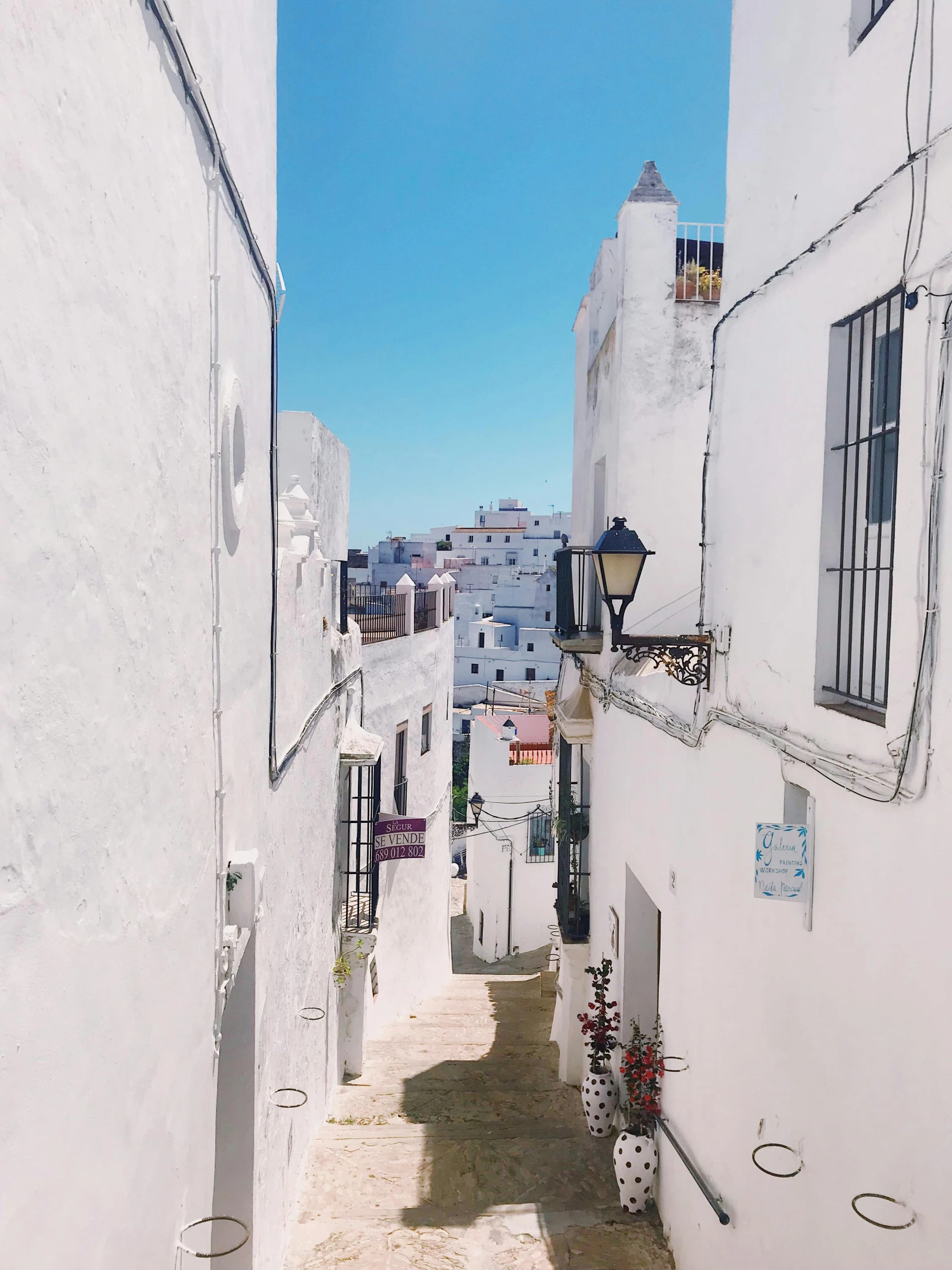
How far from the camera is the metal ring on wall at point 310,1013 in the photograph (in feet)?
21.3

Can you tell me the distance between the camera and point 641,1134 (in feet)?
21.3

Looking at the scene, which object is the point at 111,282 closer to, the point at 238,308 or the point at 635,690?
the point at 238,308

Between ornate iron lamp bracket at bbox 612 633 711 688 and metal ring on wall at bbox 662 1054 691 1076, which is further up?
ornate iron lamp bracket at bbox 612 633 711 688

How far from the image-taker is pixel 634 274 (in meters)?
7.66

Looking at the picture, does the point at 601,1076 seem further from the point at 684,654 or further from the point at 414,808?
the point at 414,808

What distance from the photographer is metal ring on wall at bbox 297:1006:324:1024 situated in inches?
255

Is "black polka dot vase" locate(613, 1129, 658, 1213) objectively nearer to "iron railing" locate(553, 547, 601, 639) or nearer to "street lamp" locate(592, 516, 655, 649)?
"iron railing" locate(553, 547, 601, 639)

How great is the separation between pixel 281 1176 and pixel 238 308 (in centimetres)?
509

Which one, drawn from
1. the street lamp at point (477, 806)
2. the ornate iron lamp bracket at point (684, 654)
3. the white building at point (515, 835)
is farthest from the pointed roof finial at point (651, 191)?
the street lamp at point (477, 806)

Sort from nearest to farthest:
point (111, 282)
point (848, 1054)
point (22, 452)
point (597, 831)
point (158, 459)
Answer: point (22, 452), point (111, 282), point (158, 459), point (848, 1054), point (597, 831)

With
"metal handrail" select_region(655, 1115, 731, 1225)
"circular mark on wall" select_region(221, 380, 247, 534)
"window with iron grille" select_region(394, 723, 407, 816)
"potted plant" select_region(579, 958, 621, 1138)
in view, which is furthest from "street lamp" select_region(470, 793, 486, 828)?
"circular mark on wall" select_region(221, 380, 247, 534)

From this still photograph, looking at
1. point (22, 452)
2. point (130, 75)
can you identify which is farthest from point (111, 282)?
point (22, 452)

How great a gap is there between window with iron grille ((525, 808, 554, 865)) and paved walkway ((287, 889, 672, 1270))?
10.7 m

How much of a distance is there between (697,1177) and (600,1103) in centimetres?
253
